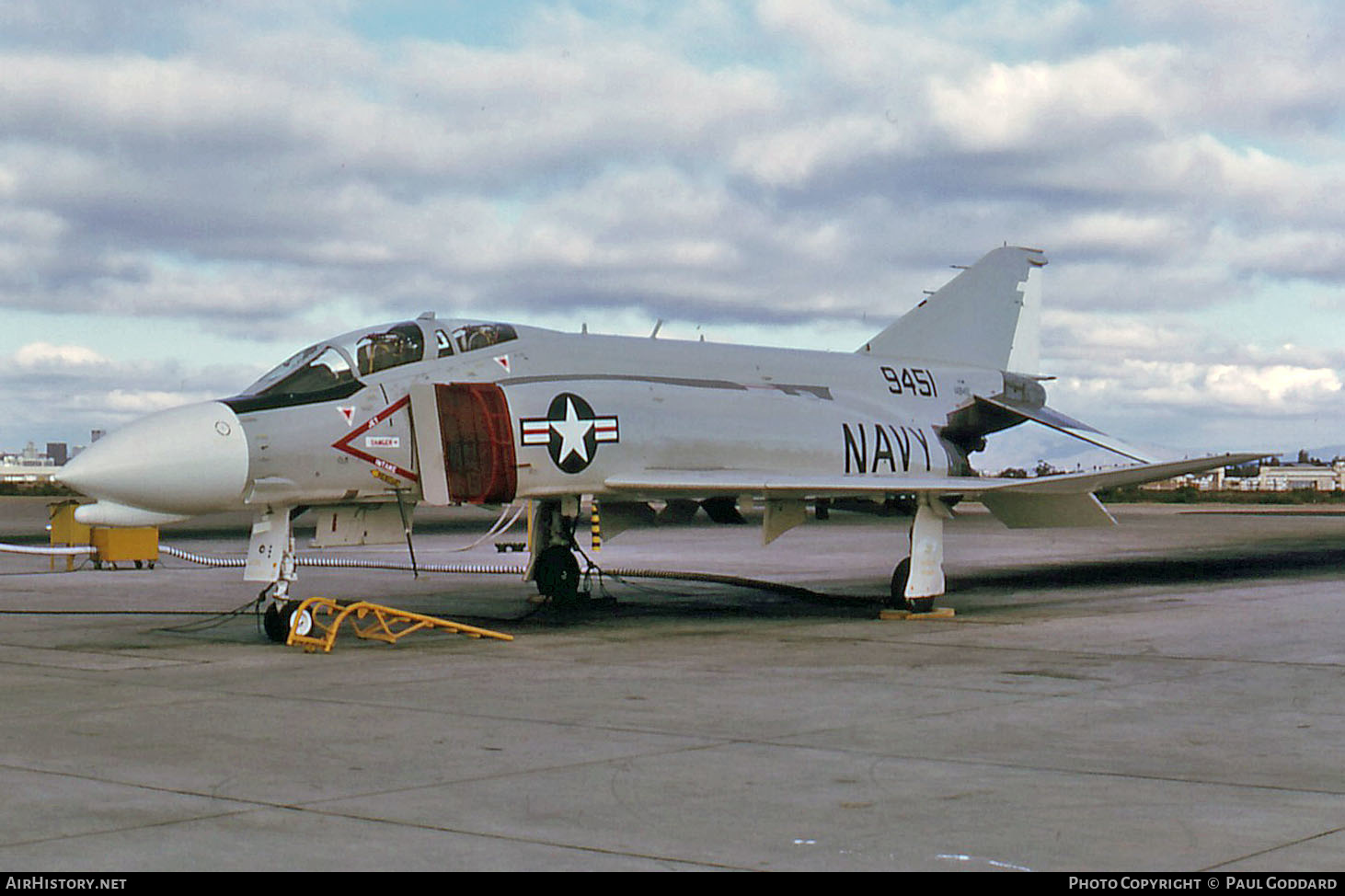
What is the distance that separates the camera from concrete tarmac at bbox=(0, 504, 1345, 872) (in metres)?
5.02

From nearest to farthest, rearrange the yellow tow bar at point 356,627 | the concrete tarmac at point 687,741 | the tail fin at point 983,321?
the concrete tarmac at point 687,741 → the yellow tow bar at point 356,627 → the tail fin at point 983,321

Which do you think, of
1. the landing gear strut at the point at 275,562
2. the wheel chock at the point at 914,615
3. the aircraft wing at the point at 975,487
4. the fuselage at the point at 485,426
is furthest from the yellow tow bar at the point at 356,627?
the wheel chock at the point at 914,615

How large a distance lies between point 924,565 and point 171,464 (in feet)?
24.9

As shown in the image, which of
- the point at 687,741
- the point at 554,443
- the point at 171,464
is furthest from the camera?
the point at 554,443

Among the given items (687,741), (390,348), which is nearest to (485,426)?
(390,348)

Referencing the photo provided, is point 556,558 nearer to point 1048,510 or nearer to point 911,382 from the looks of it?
point 1048,510

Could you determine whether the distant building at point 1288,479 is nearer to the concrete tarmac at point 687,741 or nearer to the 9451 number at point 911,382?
the 9451 number at point 911,382

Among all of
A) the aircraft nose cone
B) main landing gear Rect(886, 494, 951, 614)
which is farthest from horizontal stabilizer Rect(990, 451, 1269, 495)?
the aircraft nose cone

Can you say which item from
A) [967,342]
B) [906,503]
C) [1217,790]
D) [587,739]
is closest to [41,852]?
[587,739]

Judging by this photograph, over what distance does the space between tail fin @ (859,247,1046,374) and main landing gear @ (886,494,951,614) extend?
496cm

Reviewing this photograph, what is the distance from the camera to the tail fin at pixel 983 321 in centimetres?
1973

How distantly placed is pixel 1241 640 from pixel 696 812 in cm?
→ 798

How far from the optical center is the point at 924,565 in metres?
14.7

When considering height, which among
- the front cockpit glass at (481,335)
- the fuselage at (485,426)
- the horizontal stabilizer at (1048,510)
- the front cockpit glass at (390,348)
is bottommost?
the horizontal stabilizer at (1048,510)
